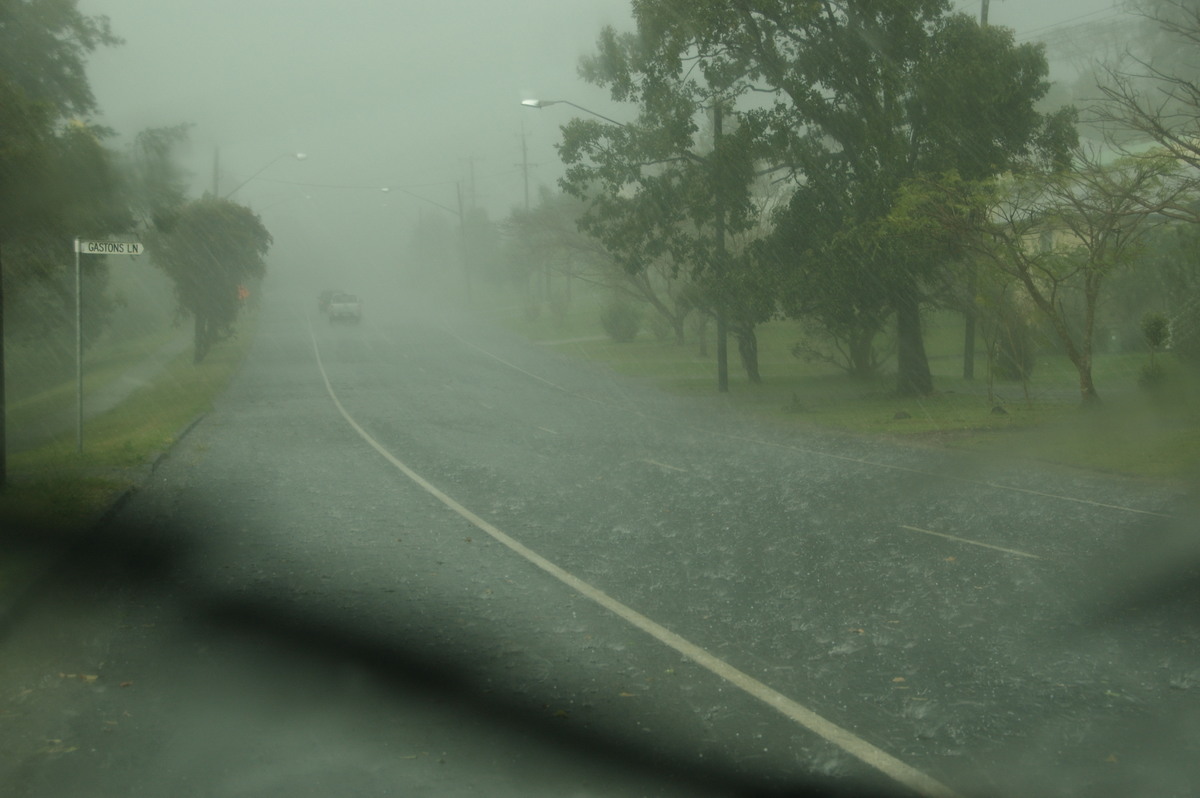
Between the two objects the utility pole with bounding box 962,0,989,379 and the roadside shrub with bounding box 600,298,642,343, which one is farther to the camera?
the roadside shrub with bounding box 600,298,642,343

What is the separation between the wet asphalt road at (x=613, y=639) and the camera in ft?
15.9

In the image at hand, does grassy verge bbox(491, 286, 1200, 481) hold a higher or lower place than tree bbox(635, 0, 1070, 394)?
lower

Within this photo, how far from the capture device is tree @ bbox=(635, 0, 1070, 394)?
75.4 feet

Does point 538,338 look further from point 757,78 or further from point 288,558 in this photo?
point 288,558

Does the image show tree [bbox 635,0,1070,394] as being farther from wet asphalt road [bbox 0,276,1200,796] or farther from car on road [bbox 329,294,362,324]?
car on road [bbox 329,294,362,324]

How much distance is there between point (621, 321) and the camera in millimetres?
48531

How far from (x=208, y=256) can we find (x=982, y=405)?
25.9 m

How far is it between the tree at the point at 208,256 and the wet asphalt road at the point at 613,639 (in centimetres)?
2376

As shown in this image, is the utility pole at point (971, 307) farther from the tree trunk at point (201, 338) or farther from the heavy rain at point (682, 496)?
the tree trunk at point (201, 338)

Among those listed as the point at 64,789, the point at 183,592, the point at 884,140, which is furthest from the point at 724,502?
the point at 884,140

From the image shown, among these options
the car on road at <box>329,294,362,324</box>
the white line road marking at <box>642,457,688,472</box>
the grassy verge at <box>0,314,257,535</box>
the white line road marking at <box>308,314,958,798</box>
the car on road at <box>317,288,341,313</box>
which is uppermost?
the car on road at <box>317,288,341,313</box>

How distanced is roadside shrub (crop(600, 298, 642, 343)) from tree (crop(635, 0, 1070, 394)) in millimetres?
22959

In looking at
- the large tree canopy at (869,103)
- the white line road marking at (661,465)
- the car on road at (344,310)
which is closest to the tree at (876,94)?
the large tree canopy at (869,103)

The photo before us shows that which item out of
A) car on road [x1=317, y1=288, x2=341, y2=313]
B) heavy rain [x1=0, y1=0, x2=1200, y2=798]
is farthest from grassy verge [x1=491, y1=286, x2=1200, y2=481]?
car on road [x1=317, y1=288, x2=341, y2=313]
